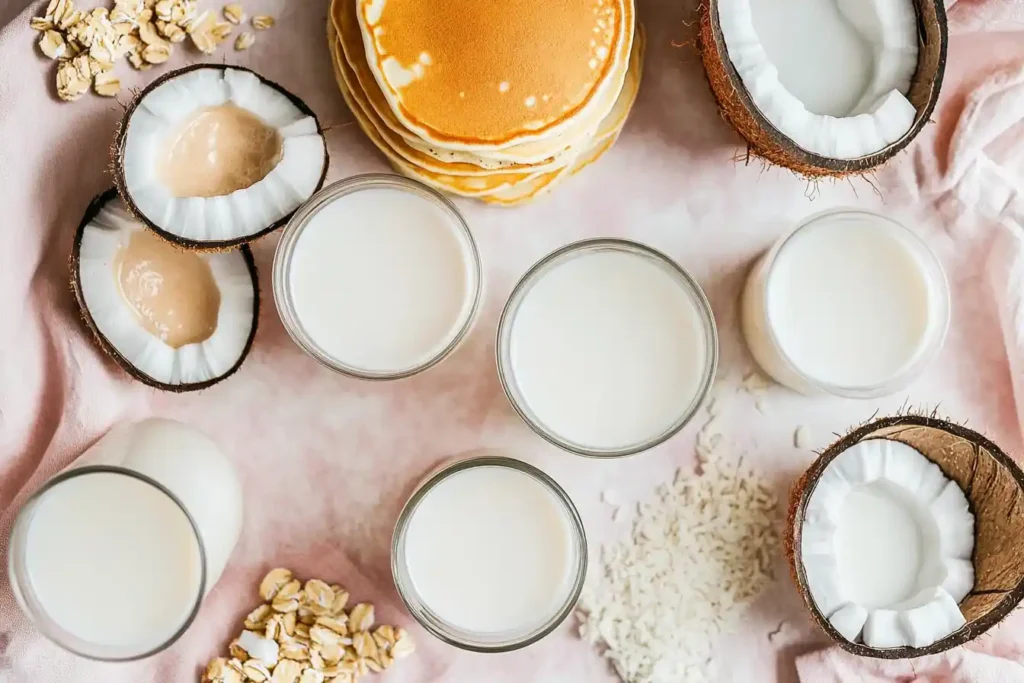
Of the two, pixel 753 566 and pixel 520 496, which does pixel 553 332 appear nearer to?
pixel 520 496

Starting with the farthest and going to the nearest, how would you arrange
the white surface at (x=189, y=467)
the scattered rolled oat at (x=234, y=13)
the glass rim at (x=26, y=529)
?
the scattered rolled oat at (x=234, y=13)
the white surface at (x=189, y=467)
the glass rim at (x=26, y=529)

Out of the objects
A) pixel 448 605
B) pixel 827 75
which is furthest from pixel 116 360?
pixel 827 75

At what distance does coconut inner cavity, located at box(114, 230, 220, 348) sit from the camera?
93 centimetres

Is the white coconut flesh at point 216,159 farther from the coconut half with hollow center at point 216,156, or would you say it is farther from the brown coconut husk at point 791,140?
the brown coconut husk at point 791,140

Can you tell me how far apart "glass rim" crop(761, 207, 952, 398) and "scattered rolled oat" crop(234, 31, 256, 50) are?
0.61 metres

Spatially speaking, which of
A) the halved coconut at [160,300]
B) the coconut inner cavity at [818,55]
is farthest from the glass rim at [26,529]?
the coconut inner cavity at [818,55]

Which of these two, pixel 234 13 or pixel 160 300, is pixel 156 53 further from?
pixel 160 300

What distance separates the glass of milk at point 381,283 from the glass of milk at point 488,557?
0.45 ft

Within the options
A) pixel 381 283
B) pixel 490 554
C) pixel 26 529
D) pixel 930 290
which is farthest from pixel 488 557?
pixel 930 290

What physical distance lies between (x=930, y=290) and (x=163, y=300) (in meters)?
0.80

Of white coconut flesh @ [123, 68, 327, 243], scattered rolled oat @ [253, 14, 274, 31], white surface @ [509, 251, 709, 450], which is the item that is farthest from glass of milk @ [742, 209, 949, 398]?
scattered rolled oat @ [253, 14, 274, 31]

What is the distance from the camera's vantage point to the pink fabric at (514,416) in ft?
3.32

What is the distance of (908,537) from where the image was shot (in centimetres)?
99

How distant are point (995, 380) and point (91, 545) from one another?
97cm
